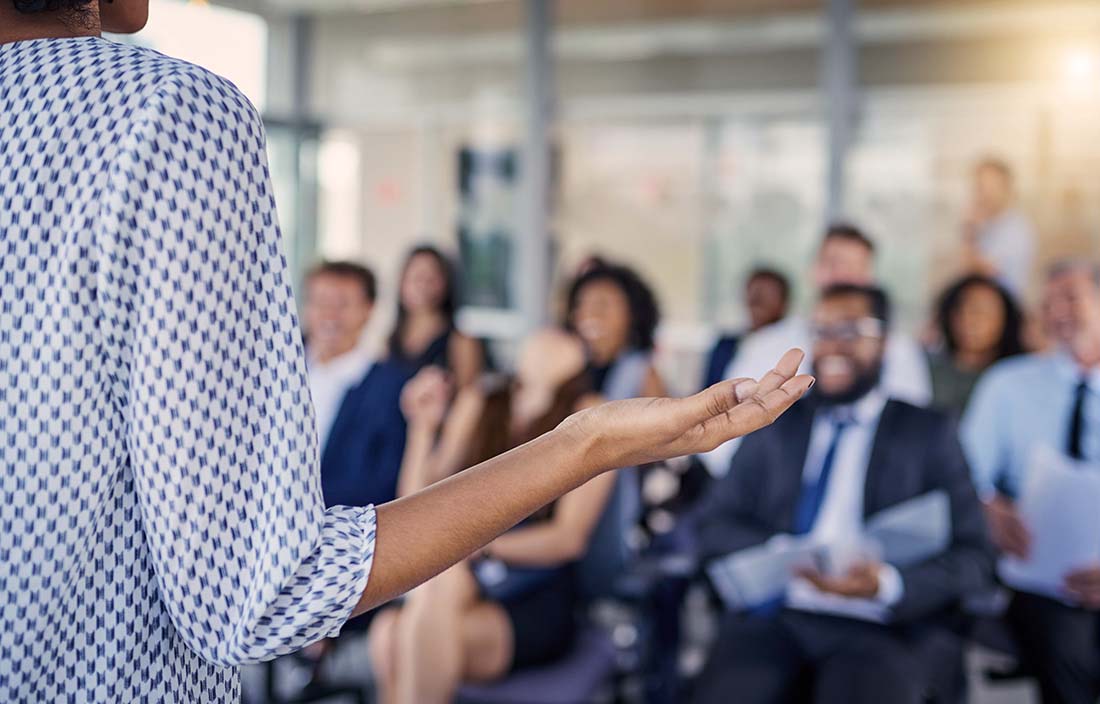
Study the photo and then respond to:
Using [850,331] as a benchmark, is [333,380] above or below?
below

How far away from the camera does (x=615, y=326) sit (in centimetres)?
485

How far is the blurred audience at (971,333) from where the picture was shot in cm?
463

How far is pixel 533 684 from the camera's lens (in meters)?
3.24

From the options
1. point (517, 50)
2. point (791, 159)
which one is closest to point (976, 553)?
point (791, 159)

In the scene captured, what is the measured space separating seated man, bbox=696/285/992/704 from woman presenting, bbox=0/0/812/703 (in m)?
2.29

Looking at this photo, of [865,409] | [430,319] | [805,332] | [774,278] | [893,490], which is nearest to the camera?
[893,490]

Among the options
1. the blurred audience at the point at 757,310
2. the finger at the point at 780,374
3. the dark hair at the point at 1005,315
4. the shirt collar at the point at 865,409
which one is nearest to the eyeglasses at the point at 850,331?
the shirt collar at the point at 865,409

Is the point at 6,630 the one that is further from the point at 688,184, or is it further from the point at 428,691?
the point at 688,184

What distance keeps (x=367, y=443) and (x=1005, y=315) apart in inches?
97.2

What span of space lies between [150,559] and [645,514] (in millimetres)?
3331

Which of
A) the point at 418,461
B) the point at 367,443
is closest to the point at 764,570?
the point at 418,461

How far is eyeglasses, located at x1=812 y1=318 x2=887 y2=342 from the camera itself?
11.4 feet

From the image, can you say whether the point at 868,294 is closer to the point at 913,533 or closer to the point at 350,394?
the point at 913,533

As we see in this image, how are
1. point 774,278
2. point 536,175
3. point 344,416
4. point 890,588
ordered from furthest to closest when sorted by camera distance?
point 536,175
point 774,278
point 344,416
point 890,588
